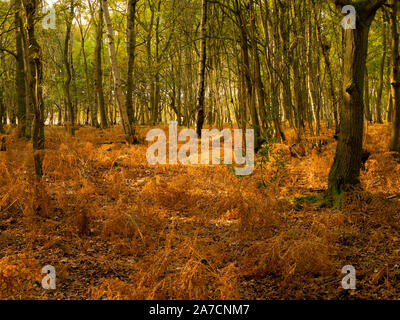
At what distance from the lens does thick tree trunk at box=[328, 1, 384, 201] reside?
4.36 m

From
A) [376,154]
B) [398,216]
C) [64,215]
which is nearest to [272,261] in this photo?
[398,216]

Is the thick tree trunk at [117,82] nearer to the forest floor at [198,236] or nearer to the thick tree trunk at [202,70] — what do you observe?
the thick tree trunk at [202,70]

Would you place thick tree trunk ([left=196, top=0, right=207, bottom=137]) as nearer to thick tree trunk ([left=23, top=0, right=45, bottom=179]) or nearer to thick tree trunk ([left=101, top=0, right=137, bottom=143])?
thick tree trunk ([left=101, top=0, right=137, bottom=143])

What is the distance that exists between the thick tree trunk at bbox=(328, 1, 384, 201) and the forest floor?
0.43 m

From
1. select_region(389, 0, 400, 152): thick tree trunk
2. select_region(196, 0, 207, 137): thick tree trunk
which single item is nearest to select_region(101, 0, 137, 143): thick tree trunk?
select_region(196, 0, 207, 137): thick tree trunk

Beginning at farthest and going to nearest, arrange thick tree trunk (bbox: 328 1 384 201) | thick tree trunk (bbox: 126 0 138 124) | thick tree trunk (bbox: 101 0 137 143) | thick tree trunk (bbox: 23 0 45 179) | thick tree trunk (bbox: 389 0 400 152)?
thick tree trunk (bbox: 126 0 138 124), thick tree trunk (bbox: 101 0 137 143), thick tree trunk (bbox: 389 0 400 152), thick tree trunk (bbox: 23 0 45 179), thick tree trunk (bbox: 328 1 384 201)

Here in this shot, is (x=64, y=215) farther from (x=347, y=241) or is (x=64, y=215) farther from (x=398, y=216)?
(x=398, y=216)

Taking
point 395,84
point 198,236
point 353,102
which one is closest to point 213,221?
point 198,236

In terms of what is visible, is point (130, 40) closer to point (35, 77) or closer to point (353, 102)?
point (35, 77)

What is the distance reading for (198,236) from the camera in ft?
13.7

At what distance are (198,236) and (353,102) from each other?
3.14 meters

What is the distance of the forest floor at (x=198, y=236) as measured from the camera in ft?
9.16
